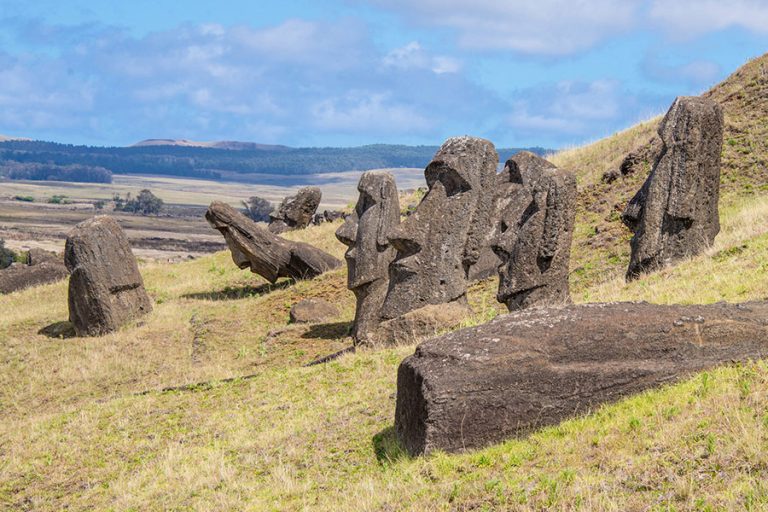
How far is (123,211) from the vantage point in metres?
189

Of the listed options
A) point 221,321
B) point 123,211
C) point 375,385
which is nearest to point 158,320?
point 221,321

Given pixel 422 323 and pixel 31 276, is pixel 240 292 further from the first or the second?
pixel 422 323

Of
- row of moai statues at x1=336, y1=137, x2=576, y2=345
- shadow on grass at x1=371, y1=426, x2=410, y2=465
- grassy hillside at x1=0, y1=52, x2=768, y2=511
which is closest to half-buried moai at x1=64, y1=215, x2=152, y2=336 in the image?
grassy hillside at x1=0, y1=52, x2=768, y2=511

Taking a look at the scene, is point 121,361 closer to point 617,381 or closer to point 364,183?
point 364,183

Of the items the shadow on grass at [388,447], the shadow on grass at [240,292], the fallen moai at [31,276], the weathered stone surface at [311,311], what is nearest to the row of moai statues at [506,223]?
the weathered stone surface at [311,311]

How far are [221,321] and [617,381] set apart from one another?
17.0 m

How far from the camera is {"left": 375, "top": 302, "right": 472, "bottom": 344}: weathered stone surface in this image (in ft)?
60.5

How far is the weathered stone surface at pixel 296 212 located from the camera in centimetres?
4678

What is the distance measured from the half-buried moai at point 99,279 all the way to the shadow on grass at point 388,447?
15.1 m

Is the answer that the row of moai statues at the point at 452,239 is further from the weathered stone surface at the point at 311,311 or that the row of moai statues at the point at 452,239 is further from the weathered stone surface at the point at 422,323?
the weathered stone surface at the point at 311,311

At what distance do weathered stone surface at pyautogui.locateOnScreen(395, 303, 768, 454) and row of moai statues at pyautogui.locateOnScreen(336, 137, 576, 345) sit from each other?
624cm

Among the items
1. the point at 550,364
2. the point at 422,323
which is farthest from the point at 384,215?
the point at 550,364

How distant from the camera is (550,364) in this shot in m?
10.8

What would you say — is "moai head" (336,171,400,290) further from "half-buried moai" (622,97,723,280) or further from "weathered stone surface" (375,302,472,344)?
"half-buried moai" (622,97,723,280)
